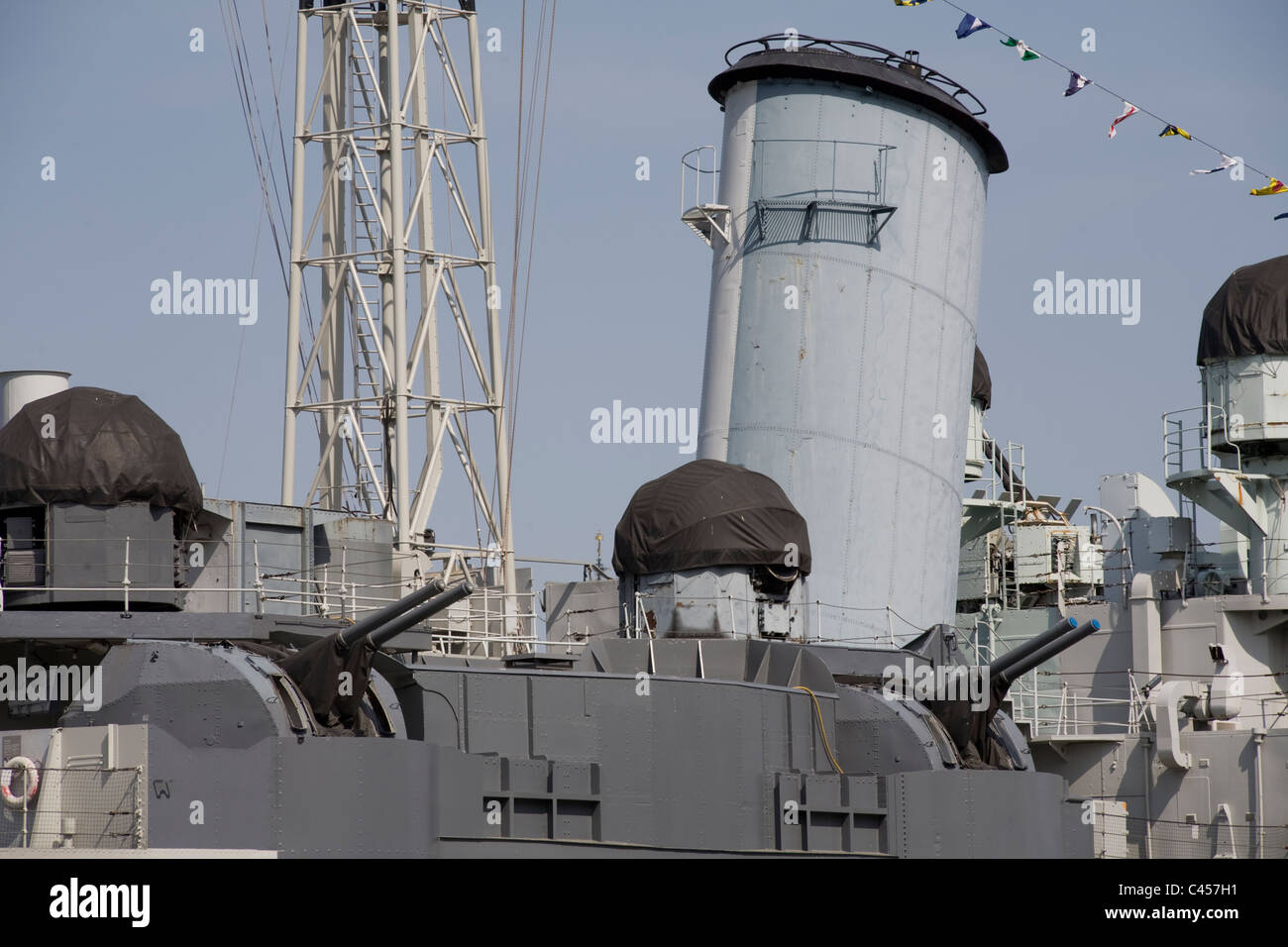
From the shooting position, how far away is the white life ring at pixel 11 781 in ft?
62.3

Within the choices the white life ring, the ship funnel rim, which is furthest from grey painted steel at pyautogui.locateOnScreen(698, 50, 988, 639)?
the white life ring

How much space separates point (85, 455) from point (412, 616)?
4.42 m

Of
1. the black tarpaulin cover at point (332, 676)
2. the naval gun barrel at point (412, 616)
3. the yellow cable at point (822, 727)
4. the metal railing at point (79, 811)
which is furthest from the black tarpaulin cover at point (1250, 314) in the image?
the metal railing at point (79, 811)

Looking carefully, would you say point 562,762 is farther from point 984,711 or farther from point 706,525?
point 984,711

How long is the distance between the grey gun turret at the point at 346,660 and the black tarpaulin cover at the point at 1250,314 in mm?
18412

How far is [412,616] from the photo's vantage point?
20234 mm

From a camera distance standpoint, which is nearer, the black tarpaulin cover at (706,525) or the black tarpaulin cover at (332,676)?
the black tarpaulin cover at (332,676)

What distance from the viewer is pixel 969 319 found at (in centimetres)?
3475

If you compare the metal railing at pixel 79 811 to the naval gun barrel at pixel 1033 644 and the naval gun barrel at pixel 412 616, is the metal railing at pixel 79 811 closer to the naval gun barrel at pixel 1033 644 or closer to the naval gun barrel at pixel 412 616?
the naval gun barrel at pixel 412 616

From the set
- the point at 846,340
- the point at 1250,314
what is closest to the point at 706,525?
the point at 846,340

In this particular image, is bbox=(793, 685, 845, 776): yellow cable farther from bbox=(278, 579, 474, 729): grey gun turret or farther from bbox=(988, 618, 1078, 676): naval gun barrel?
bbox=(278, 579, 474, 729): grey gun turret

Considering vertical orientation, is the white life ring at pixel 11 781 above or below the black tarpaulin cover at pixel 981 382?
below

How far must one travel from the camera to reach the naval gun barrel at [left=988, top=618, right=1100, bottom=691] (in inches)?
968
